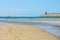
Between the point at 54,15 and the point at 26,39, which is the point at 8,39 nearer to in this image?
the point at 26,39

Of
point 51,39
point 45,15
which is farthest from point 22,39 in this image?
point 45,15

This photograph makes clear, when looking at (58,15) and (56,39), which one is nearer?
(56,39)

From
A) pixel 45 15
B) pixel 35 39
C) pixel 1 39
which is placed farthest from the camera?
pixel 45 15

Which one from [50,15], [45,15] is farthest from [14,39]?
[50,15]

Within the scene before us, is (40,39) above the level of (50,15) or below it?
above

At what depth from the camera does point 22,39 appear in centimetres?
1043

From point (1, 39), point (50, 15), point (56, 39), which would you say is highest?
point (1, 39)

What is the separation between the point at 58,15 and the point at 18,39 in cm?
10321

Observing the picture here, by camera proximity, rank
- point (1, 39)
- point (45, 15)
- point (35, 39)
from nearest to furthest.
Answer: point (1, 39), point (35, 39), point (45, 15)

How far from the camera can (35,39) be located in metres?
10.8

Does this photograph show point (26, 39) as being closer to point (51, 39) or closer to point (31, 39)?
point (31, 39)

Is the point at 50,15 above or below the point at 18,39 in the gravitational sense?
below

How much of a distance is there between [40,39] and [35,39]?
35cm

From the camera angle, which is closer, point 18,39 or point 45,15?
point 18,39
